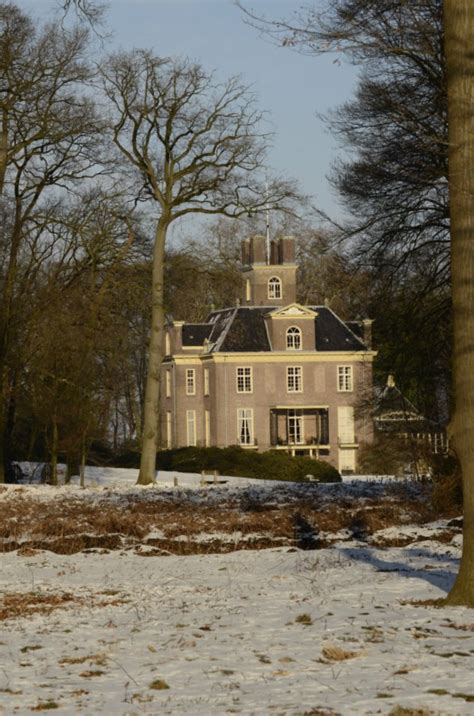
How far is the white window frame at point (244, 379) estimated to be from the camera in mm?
67125

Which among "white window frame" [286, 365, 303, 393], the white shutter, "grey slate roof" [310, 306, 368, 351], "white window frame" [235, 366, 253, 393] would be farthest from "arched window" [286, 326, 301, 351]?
the white shutter

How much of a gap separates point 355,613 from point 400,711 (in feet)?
10.6

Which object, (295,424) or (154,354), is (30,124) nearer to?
(154,354)

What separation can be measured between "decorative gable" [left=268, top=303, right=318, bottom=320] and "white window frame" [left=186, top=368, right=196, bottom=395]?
6.24 metres

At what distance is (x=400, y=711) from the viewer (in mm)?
6473

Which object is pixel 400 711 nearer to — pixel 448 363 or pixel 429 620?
pixel 429 620

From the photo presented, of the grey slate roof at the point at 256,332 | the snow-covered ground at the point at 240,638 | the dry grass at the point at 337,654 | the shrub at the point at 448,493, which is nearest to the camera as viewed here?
the snow-covered ground at the point at 240,638

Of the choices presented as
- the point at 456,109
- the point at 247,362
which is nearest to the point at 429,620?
the point at 456,109

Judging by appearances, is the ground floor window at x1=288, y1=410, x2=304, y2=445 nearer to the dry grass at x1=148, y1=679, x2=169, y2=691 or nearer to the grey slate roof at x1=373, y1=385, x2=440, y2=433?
the grey slate roof at x1=373, y1=385, x2=440, y2=433

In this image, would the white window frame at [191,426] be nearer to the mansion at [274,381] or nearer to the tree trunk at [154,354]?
the mansion at [274,381]

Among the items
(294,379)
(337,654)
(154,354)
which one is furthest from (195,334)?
(337,654)

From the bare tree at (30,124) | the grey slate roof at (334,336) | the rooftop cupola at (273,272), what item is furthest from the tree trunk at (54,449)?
the rooftop cupola at (273,272)

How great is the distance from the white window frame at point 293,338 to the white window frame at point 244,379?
8.52ft

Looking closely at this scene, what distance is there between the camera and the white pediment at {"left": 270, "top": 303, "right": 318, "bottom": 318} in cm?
6675
